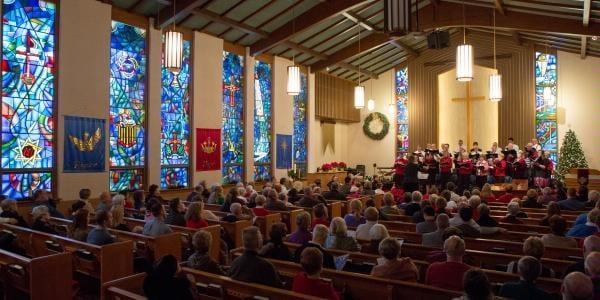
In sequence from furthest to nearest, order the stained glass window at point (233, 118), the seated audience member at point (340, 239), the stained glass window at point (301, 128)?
the stained glass window at point (301, 128) < the stained glass window at point (233, 118) < the seated audience member at point (340, 239)

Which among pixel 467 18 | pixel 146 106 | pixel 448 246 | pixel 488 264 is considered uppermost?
pixel 467 18

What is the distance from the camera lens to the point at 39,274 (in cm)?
367

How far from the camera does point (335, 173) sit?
51.5 ft

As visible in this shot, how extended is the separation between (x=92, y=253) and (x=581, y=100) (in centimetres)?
1495

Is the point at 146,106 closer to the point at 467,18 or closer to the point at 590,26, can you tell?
the point at 467,18

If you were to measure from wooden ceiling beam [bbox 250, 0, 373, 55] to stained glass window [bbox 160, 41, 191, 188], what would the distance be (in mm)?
2345

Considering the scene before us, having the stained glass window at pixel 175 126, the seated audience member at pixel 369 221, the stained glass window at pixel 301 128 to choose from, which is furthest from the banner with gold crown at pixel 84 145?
the stained glass window at pixel 301 128

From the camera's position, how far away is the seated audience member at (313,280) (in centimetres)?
284

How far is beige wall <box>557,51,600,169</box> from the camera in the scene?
14070 millimetres

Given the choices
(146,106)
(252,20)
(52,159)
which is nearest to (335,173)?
(252,20)

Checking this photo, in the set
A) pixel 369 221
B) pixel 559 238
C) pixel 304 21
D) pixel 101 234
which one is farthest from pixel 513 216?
pixel 304 21

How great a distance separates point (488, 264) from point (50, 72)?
7641mm

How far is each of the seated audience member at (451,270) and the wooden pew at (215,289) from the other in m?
1.03

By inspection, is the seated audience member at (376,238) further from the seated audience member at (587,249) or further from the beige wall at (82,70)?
the beige wall at (82,70)
